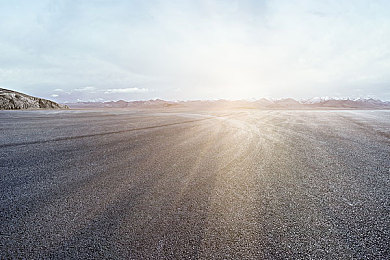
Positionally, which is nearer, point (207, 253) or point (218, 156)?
point (207, 253)

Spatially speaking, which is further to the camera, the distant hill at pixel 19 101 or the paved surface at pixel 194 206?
the distant hill at pixel 19 101

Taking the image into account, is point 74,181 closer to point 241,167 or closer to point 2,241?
point 2,241

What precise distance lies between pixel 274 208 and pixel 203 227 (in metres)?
0.75

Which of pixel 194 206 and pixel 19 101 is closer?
pixel 194 206

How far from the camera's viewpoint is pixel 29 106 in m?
25.2

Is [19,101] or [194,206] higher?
[19,101]

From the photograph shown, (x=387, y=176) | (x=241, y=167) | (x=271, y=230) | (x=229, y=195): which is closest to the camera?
(x=271, y=230)

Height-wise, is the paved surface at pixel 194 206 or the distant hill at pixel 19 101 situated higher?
the distant hill at pixel 19 101

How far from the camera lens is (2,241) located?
135 cm

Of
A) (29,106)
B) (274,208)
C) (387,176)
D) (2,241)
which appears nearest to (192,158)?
(274,208)

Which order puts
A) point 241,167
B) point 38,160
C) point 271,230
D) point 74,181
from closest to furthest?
1. point 271,230
2. point 74,181
3. point 241,167
4. point 38,160

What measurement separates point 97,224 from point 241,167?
2.06 m

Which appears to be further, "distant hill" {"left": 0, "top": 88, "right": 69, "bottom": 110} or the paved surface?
"distant hill" {"left": 0, "top": 88, "right": 69, "bottom": 110}

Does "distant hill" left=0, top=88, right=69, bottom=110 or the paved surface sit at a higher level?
"distant hill" left=0, top=88, right=69, bottom=110
